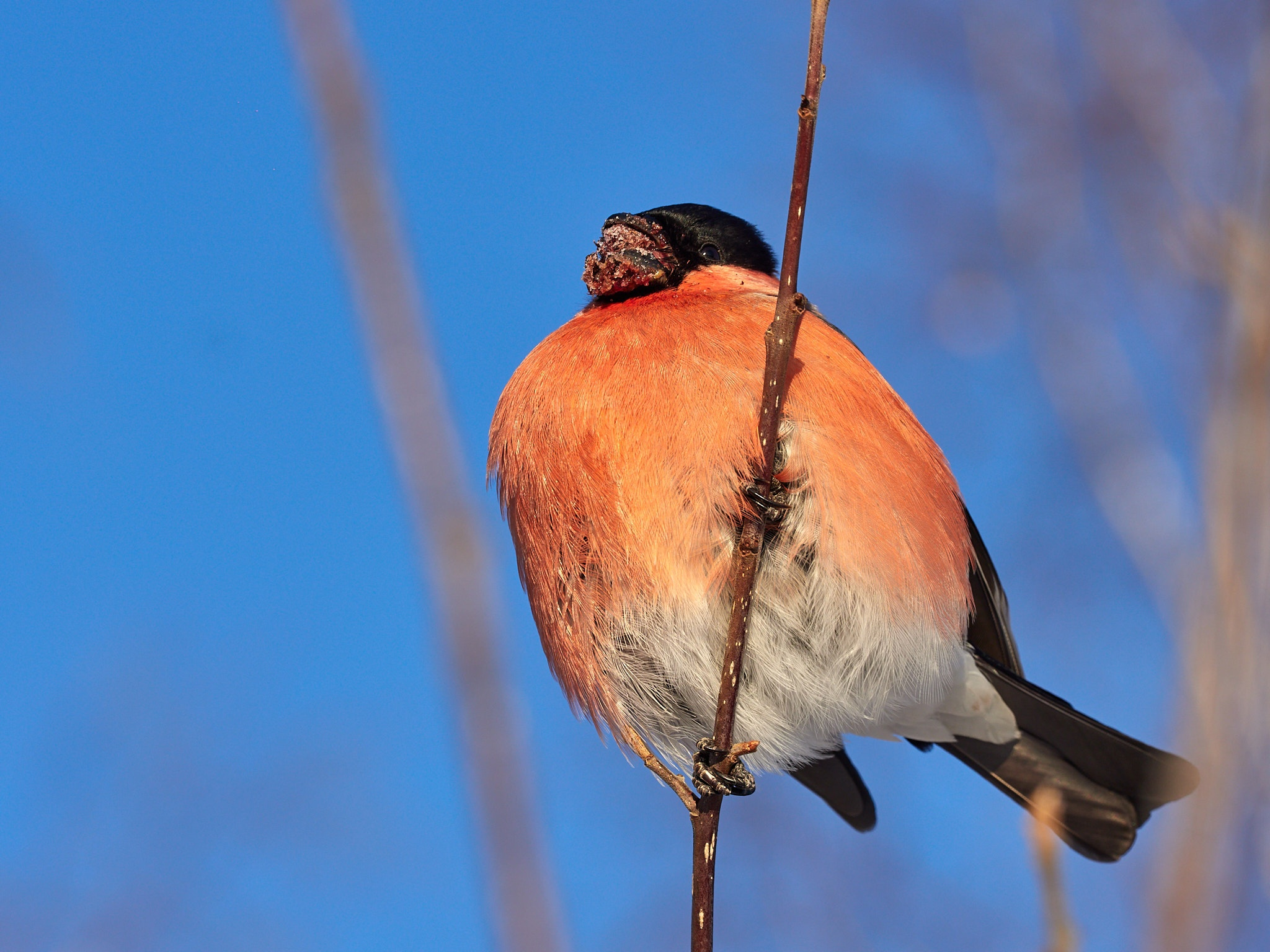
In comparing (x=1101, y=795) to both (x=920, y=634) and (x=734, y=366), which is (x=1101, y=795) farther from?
(x=734, y=366)

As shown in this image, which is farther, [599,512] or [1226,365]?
[599,512]

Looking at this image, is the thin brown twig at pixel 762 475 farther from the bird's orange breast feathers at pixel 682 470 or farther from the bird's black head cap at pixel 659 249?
the bird's black head cap at pixel 659 249

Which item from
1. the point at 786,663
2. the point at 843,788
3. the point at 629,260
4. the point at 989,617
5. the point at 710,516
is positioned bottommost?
the point at 843,788

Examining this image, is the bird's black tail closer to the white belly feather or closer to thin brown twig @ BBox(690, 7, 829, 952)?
the white belly feather

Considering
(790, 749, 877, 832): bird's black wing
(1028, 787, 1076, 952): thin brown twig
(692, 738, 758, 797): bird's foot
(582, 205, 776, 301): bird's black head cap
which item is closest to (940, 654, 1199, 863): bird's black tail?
(790, 749, 877, 832): bird's black wing

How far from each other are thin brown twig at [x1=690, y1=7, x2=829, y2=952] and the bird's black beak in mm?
876

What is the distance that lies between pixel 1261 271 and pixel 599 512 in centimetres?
135

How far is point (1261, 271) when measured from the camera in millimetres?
2117

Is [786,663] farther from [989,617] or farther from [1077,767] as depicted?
[1077,767]

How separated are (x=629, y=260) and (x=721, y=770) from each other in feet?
4.59

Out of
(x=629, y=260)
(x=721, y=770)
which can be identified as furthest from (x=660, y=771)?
(x=629, y=260)

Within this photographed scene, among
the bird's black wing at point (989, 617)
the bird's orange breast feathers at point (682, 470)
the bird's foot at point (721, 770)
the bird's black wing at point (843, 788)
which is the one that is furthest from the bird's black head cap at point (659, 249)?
the bird's black wing at point (843, 788)

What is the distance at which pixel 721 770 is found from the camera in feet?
6.81

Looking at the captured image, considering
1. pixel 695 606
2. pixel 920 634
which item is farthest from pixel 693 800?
pixel 920 634
